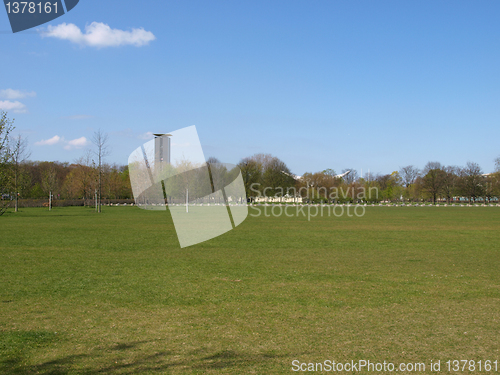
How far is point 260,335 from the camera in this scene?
19.8 ft

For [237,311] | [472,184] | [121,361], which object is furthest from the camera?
[472,184]

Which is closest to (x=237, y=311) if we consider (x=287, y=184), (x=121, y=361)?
(x=121, y=361)

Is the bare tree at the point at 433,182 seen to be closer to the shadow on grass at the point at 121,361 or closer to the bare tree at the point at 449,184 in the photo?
the bare tree at the point at 449,184

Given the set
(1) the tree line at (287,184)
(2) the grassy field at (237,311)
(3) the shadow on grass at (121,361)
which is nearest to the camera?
(3) the shadow on grass at (121,361)

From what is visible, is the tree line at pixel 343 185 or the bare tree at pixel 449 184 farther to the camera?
the bare tree at pixel 449 184

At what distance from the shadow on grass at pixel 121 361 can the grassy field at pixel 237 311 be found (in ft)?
0.07

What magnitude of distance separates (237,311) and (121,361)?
8.67 feet

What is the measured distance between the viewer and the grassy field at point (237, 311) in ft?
17.3

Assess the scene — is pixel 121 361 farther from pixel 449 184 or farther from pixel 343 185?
pixel 449 184

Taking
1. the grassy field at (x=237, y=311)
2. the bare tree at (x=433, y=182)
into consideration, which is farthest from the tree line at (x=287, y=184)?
the grassy field at (x=237, y=311)

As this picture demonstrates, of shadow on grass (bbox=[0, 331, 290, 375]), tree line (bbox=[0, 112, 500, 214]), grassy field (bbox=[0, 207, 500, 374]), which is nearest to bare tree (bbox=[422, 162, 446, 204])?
tree line (bbox=[0, 112, 500, 214])

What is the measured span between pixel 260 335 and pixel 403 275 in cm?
614

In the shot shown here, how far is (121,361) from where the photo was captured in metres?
5.07

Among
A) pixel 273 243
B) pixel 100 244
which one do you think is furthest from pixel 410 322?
pixel 100 244
